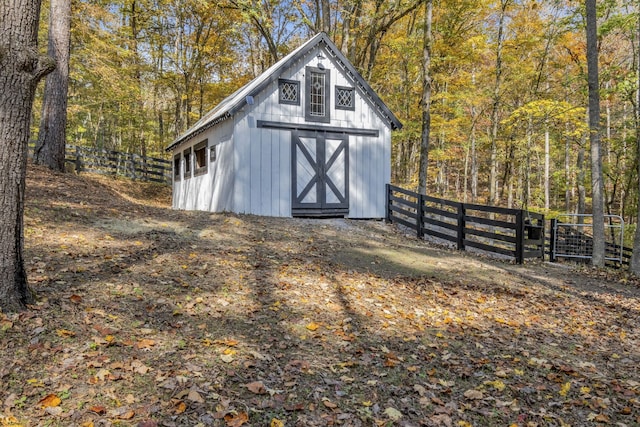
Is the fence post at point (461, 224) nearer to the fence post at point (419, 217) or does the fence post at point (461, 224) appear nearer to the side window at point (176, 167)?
the fence post at point (419, 217)

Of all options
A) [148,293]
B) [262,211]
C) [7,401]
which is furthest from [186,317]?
[262,211]

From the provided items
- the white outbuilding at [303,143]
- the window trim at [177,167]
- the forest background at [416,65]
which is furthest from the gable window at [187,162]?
the forest background at [416,65]

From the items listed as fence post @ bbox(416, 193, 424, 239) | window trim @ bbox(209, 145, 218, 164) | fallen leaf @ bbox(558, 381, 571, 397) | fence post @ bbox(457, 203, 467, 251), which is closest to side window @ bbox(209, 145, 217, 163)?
window trim @ bbox(209, 145, 218, 164)

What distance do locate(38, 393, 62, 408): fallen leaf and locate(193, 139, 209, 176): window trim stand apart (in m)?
12.6

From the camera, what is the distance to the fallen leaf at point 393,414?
3.32 meters

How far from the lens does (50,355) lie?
3.37 metres

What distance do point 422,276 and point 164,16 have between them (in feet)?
77.5

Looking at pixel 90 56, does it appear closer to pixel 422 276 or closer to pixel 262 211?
pixel 262 211

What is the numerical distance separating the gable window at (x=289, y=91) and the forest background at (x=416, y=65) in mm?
4474

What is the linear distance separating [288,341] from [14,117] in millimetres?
3430

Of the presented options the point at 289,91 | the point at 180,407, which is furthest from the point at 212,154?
the point at 180,407

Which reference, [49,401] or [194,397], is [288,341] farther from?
[49,401]

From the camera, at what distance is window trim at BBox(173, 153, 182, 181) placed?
18631mm

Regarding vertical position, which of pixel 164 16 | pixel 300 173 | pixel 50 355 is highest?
pixel 164 16
